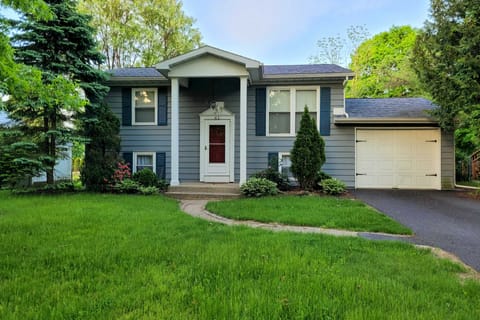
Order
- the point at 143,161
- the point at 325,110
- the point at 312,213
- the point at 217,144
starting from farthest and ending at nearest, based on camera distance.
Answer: the point at 143,161 < the point at 217,144 < the point at 325,110 < the point at 312,213

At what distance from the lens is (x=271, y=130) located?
948 cm

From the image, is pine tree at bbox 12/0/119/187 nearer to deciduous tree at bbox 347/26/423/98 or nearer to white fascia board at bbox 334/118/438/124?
white fascia board at bbox 334/118/438/124

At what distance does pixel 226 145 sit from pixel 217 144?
30 centimetres

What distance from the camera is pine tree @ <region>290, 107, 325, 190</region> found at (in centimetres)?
783

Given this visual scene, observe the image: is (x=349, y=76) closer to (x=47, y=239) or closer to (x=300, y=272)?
(x=300, y=272)

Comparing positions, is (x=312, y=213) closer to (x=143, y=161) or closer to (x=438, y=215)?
(x=438, y=215)

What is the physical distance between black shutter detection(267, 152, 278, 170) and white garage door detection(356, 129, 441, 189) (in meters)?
2.63

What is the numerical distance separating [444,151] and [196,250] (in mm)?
9024

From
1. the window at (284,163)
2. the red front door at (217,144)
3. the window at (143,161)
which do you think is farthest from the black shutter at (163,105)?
the window at (284,163)

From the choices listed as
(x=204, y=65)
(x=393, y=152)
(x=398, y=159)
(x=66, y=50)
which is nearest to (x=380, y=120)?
(x=393, y=152)

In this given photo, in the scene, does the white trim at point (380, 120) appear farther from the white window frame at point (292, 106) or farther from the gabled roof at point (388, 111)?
the white window frame at point (292, 106)

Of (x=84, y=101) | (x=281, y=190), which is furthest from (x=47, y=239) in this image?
(x=281, y=190)

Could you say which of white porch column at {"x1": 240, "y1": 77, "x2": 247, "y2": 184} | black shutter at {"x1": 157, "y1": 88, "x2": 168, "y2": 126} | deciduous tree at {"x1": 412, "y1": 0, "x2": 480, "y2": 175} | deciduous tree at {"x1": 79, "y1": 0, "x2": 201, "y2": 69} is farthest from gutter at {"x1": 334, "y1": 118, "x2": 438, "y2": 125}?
deciduous tree at {"x1": 79, "y1": 0, "x2": 201, "y2": 69}

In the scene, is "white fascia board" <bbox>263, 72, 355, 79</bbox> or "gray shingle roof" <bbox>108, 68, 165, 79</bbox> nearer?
"white fascia board" <bbox>263, 72, 355, 79</bbox>
